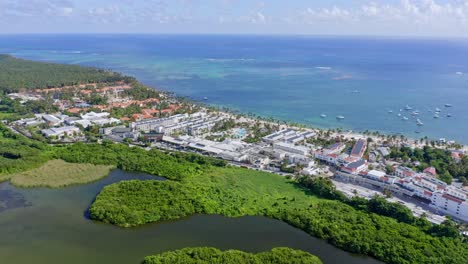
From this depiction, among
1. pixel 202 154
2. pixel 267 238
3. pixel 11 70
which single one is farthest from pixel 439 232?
pixel 11 70

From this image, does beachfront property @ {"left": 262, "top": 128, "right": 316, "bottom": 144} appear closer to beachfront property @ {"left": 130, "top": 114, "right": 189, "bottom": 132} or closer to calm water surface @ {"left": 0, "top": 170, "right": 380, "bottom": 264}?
beachfront property @ {"left": 130, "top": 114, "right": 189, "bottom": 132}

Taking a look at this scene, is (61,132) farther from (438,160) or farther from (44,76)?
(44,76)

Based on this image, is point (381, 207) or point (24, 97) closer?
point (381, 207)

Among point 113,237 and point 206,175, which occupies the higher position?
point 206,175

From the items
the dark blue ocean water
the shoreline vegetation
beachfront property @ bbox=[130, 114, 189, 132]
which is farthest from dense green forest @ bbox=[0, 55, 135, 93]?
the shoreline vegetation

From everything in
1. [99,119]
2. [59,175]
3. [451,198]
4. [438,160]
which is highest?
[99,119]

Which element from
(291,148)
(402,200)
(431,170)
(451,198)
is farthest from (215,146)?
(451,198)
